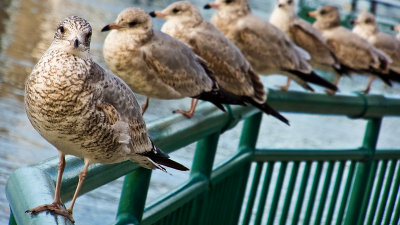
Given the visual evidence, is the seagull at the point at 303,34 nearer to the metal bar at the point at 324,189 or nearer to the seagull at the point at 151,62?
the seagull at the point at 151,62

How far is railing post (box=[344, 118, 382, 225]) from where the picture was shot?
334 centimetres

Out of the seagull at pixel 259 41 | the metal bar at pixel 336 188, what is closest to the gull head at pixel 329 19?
the seagull at pixel 259 41

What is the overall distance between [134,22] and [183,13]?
0.67m

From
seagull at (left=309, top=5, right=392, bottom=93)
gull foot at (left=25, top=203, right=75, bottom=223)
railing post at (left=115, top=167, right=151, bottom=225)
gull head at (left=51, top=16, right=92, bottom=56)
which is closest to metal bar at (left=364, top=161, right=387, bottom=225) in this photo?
railing post at (left=115, top=167, right=151, bottom=225)

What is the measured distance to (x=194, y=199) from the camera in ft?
8.07

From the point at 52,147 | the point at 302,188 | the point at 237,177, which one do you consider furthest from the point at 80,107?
the point at 52,147

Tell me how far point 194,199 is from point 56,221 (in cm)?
110

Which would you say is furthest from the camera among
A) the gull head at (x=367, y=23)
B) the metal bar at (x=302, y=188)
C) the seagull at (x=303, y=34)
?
the gull head at (x=367, y=23)

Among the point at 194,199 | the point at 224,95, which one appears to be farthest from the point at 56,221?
the point at 224,95

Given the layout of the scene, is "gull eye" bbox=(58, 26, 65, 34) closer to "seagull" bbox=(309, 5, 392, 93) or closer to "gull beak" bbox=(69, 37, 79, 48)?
"gull beak" bbox=(69, 37, 79, 48)

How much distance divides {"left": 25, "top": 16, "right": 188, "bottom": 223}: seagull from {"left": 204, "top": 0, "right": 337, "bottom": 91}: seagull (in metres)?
2.91

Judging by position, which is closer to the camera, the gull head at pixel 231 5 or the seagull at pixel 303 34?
the gull head at pixel 231 5

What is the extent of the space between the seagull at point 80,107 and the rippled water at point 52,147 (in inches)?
37.1

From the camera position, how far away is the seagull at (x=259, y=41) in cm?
492
